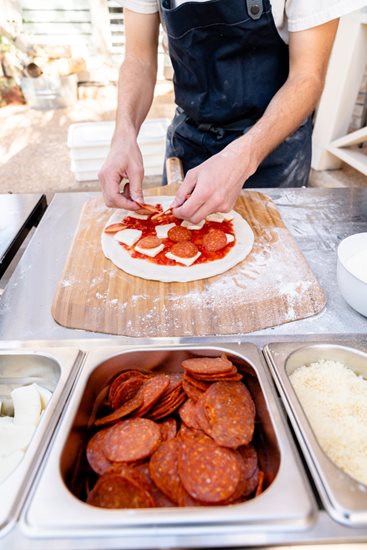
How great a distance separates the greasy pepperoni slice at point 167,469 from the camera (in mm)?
768

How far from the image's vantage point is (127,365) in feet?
3.40

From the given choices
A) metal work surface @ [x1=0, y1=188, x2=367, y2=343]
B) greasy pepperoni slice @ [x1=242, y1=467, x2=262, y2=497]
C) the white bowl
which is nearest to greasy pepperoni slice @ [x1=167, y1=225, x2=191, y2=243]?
metal work surface @ [x1=0, y1=188, x2=367, y2=343]

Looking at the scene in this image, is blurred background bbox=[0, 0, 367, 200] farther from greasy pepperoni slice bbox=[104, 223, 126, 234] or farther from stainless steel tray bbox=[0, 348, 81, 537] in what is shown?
stainless steel tray bbox=[0, 348, 81, 537]

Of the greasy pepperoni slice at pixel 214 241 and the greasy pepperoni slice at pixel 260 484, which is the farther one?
the greasy pepperoni slice at pixel 214 241

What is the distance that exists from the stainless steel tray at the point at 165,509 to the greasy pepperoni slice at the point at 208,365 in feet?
0.33

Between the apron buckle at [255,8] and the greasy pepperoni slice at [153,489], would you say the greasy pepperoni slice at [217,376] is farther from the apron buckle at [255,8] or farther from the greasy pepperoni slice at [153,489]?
the apron buckle at [255,8]

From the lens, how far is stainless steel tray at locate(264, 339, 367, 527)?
686mm

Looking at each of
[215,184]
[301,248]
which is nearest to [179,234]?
[215,184]

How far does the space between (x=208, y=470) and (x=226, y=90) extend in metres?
1.64

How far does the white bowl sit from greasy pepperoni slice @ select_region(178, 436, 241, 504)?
604mm

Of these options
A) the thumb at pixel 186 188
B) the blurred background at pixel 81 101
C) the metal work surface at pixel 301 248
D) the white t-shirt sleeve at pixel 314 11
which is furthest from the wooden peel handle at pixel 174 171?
the blurred background at pixel 81 101

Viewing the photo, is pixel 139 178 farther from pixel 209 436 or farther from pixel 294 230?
pixel 209 436

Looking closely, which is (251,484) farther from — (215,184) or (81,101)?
(81,101)

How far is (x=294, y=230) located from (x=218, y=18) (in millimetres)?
938
